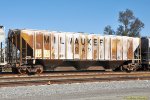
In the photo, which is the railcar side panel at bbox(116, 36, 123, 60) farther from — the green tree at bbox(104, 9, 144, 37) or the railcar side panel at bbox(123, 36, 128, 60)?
the green tree at bbox(104, 9, 144, 37)

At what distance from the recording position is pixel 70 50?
28.6 metres

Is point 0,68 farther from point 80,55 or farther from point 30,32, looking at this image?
point 80,55

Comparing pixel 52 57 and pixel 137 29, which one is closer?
pixel 52 57

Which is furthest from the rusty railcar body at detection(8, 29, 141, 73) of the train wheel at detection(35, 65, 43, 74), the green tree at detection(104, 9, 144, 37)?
the green tree at detection(104, 9, 144, 37)

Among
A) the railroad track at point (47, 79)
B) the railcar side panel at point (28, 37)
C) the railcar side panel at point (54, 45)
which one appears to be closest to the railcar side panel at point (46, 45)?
the railcar side panel at point (54, 45)

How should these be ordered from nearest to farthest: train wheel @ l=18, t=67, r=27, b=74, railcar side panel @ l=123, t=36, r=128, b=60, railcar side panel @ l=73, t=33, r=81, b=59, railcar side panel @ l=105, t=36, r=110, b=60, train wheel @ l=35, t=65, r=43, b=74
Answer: train wheel @ l=18, t=67, r=27, b=74, train wheel @ l=35, t=65, r=43, b=74, railcar side panel @ l=73, t=33, r=81, b=59, railcar side panel @ l=105, t=36, r=110, b=60, railcar side panel @ l=123, t=36, r=128, b=60

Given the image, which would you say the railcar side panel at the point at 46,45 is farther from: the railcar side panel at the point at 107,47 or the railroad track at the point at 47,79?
the railcar side panel at the point at 107,47

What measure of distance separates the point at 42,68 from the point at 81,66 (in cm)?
398

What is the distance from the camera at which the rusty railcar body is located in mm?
26281

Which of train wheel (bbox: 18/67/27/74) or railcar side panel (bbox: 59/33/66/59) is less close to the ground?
railcar side panel (bbox: 59/33/66/59)

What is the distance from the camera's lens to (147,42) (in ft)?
112

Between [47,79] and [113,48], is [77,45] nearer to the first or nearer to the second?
[113,48]

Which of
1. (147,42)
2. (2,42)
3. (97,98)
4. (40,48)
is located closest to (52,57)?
(40,48)

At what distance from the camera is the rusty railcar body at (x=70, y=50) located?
2628 cm
